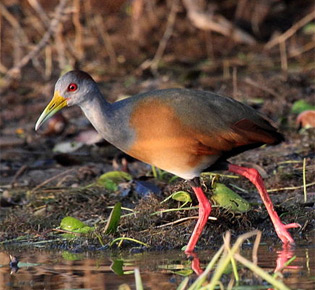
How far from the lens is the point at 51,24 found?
11.1 meters

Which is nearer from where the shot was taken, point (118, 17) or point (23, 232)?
point (23, 232)

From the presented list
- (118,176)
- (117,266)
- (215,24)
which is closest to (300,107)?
(118,176)

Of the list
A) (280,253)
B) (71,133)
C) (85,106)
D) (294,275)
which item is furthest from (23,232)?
(71,133)

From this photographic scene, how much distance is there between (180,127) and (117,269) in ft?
3.67

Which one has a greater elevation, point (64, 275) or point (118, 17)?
point (118, 17)

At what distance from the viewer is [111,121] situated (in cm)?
597

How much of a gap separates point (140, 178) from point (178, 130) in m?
1.94

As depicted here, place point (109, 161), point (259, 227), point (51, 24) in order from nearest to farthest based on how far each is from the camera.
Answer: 1. point (259, 227)
2. point (109, 161)
3. point (51, 24)

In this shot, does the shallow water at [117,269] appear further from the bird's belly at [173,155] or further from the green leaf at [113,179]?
the green leaf at [113,179]

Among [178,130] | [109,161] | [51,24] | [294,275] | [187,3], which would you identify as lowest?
[294,275]

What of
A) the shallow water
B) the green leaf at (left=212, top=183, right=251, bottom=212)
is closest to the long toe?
the shallow water

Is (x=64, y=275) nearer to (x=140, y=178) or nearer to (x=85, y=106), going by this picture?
(x=85, y=106)

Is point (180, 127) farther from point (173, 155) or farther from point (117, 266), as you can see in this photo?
point (117, 266)

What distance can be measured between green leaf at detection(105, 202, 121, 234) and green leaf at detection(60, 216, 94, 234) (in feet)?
0.77
